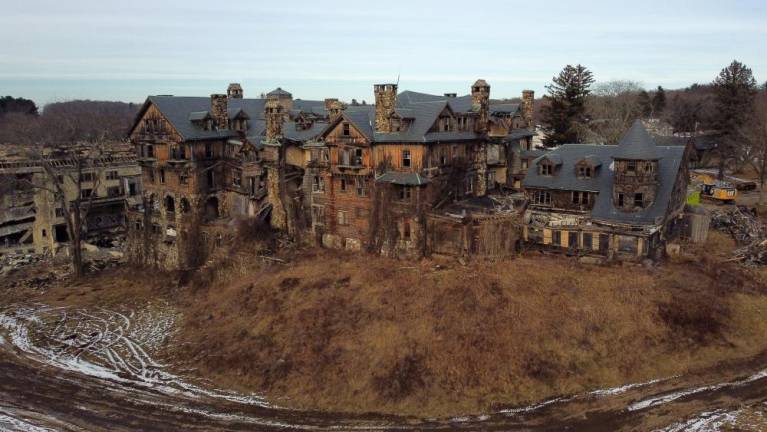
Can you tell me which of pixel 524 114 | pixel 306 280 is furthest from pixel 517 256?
pixel 524 114

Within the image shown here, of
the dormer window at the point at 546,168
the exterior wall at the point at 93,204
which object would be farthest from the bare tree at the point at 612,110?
the exterior wall at the point at 93,204

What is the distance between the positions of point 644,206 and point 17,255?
6738cm

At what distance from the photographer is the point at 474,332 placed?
36.6 meters

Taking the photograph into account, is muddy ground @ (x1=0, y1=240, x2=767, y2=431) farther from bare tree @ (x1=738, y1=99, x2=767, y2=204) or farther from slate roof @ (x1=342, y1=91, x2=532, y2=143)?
bare tree @ (x1=738, y1=99, x2=767, y2=204)

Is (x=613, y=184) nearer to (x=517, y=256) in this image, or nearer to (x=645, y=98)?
(x=517, y=256)

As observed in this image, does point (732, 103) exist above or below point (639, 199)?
above

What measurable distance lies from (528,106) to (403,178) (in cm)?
2459

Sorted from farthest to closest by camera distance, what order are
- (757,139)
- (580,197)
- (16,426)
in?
1. (757,139)
2. (580,197)
3. (16,426)

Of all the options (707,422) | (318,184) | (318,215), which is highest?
(318,184)

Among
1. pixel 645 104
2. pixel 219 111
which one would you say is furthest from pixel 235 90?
pixel 645 104

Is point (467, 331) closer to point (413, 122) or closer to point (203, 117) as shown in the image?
point (413, 122)

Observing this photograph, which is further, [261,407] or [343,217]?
[343,217]

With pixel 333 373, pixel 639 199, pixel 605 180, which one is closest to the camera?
pixel 333 373

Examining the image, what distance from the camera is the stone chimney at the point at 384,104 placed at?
47219 mm
